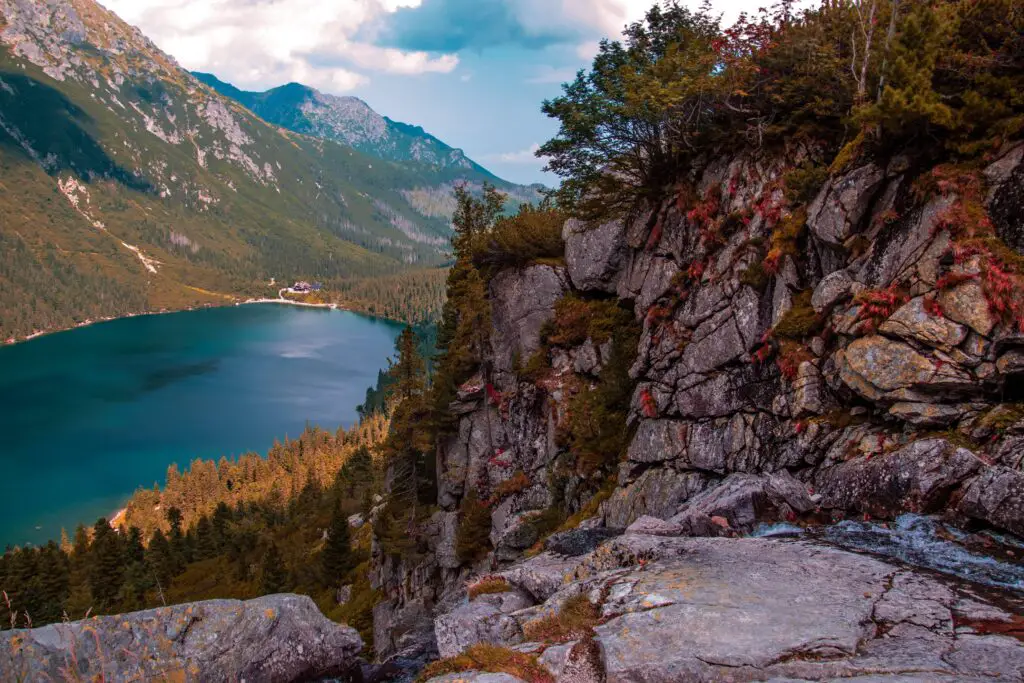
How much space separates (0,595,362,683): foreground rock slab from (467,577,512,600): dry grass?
11.1ft

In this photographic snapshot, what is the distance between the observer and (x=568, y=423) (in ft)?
101

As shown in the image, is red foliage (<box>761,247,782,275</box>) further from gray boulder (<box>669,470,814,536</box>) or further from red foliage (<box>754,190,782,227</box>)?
gray boulder (<box>669,470,814,536</box>)

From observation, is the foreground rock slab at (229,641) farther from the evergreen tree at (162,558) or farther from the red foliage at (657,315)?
the evergreen tree at (162,558)

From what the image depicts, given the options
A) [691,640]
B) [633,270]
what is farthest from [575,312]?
[691,640]

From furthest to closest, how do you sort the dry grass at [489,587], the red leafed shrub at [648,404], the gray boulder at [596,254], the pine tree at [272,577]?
the pine tree at [272,577] → the gray boulder at [596,254] → the red leafed shrub at [648,404] → the dry grass at [489,587]

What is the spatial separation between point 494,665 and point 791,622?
5087 mm

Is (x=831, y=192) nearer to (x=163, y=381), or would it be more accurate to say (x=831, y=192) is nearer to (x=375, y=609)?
(x=375, y=609)

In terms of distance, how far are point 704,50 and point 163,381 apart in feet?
706

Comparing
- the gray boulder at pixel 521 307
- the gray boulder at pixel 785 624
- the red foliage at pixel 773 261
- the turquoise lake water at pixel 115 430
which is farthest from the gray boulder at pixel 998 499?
the turquoise lake water at pixel 115 430

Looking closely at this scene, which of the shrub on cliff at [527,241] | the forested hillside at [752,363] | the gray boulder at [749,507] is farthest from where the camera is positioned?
the shrub on cliff at [527,241]

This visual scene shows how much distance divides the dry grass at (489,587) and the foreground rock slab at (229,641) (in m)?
3.38

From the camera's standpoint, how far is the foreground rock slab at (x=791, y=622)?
8.27 m

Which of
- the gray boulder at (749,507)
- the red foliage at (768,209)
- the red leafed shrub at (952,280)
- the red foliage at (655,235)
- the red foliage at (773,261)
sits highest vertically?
the red foliage at (768,209)

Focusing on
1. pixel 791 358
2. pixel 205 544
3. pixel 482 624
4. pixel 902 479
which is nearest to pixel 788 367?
pixel 791 358
